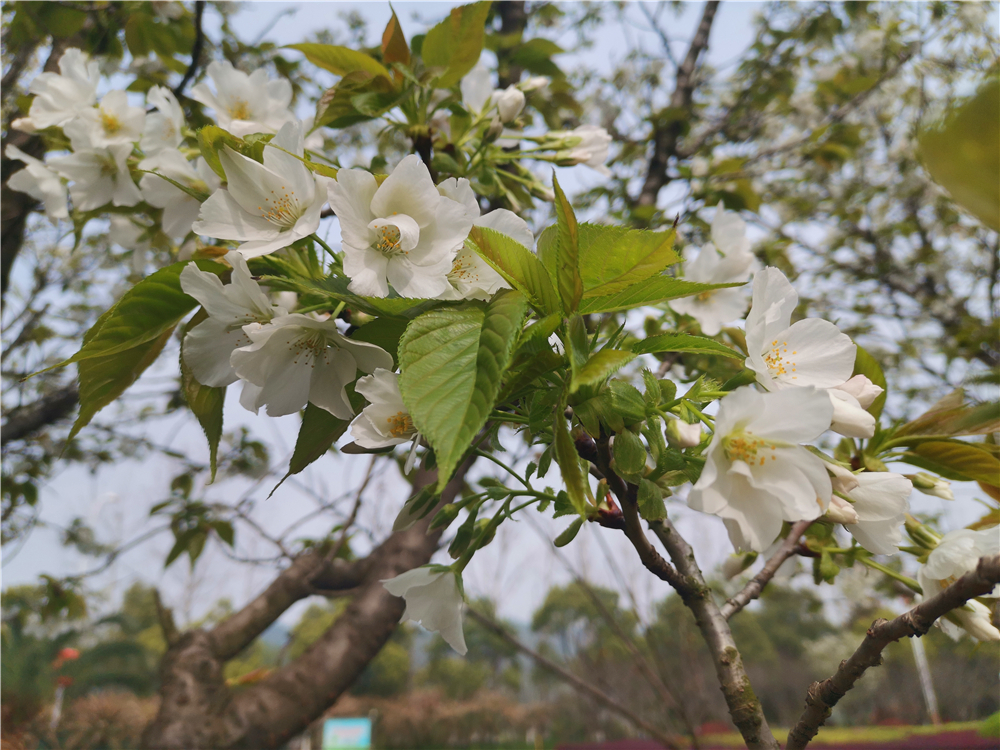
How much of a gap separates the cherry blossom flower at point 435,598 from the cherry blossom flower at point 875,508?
0.36 metres

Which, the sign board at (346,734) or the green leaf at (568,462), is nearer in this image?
the green leaf at (568,462)

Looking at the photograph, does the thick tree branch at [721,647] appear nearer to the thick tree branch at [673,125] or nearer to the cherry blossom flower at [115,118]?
the cherry blossom flower at [115,118]

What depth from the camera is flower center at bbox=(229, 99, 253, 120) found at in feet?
3.26

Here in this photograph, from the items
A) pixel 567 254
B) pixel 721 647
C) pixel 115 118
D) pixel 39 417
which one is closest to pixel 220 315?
pixel 567 254

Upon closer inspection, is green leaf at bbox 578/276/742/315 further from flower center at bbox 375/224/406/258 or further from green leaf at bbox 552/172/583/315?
flower center at bbox 375/224/406/258

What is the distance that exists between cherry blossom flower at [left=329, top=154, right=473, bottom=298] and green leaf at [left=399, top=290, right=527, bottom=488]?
0.08 meters

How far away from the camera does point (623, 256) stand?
1.35ft

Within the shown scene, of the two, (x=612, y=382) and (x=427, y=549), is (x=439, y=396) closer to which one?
(x=612, y=382)

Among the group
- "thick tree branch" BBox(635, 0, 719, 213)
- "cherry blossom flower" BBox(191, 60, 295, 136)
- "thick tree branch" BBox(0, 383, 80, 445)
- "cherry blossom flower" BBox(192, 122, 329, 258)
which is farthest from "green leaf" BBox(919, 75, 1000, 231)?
"thick tree branch" BBox(0, 383, 80, 445)

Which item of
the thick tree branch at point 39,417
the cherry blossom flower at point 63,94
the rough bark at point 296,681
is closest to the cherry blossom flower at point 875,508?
the rough bark at point 296,681

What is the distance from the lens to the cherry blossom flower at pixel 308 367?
504 millimetres

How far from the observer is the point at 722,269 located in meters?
0.97

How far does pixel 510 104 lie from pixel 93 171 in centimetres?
70

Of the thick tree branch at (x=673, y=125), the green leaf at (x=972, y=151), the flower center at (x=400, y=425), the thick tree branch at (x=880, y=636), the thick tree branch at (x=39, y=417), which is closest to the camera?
the green leaf at (x=972, y=151)
